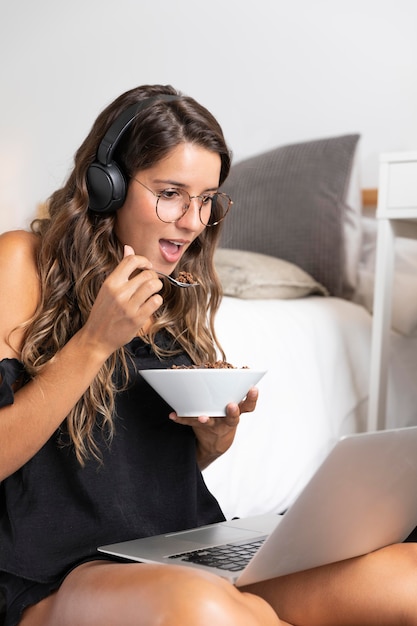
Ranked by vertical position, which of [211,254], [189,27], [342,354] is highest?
[189,27]

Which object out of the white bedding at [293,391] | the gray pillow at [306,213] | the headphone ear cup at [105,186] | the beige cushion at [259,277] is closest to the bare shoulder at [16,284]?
the headphone ear cup at [105,186]

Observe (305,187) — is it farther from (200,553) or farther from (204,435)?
(200,553)

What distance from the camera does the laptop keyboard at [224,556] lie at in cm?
101

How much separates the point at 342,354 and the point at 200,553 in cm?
105

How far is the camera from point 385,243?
200 centimetres

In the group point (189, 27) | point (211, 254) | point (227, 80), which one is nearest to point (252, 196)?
point (227, 80)

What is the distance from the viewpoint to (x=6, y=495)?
1.11 m

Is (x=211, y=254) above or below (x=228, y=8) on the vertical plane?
below

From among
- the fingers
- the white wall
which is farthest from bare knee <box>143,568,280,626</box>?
the white wall

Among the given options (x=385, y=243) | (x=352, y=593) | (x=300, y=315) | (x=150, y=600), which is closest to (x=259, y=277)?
(x=300, y=315)

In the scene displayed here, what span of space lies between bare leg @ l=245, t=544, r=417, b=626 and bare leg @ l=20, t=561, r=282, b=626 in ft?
0.41

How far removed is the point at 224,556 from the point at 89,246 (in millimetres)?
445

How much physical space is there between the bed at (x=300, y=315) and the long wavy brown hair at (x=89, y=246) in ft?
1.69

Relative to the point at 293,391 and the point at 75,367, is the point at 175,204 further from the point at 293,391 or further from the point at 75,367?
the point at 293,391
